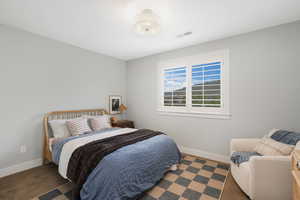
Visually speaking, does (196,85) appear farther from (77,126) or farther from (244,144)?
(77,126)

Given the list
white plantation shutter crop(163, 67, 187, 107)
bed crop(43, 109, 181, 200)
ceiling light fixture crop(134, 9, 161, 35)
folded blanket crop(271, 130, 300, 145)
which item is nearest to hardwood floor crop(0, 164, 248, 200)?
bed crop(43, 109, 181, 200)

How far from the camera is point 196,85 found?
322 cm

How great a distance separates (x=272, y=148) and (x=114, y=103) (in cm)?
362

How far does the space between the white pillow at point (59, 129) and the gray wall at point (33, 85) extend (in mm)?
296

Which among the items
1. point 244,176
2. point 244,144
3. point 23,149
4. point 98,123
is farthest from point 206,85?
point 23,149

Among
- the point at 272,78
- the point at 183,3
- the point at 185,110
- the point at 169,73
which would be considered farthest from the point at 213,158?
the point at 183,3

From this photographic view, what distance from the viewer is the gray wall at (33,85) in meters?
2.34

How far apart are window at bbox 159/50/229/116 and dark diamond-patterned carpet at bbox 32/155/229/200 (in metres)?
1.15

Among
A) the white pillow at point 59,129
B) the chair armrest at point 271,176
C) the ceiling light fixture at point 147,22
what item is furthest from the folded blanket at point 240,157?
the white pillow at point 59,129

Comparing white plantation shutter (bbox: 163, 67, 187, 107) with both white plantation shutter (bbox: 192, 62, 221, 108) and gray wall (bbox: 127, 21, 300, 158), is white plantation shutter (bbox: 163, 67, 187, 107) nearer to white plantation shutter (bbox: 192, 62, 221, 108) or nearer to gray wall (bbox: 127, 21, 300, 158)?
white plantation shutter (bbox: 192, 62, 221, 108)

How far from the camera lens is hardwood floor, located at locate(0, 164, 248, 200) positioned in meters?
1.85

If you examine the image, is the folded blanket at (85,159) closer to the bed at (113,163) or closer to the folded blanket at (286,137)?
the bed at (113,163)

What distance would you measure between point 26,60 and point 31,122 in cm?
117

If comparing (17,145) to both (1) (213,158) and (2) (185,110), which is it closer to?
(2) (185,110)
